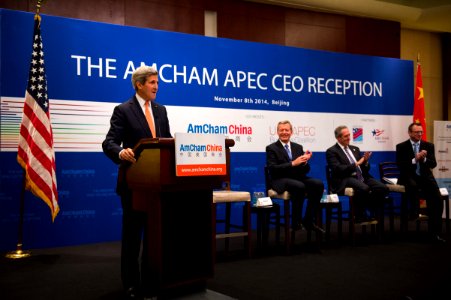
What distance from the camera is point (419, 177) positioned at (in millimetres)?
5238

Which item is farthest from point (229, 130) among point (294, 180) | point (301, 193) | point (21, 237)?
point (21, 237)

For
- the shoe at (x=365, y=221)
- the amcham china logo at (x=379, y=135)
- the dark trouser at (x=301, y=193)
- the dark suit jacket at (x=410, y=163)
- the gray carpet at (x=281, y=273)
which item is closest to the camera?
the gray carpet at (x=281, y=273)

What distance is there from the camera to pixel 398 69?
729 cm

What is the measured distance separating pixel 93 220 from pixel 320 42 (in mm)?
4693

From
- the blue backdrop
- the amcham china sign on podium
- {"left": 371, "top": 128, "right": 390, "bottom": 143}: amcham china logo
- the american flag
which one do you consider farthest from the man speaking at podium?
{"left": 371, "top": 128, "right": 390, "bottom": 143}: amcham china logo

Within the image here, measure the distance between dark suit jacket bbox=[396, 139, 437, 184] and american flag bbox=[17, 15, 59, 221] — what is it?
3.89 metres

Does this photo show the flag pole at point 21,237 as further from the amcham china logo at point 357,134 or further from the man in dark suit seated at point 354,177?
the amcham china logo at point 357,134

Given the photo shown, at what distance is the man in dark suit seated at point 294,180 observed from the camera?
4.48 metres

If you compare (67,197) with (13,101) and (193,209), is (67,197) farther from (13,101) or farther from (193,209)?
(193,209)

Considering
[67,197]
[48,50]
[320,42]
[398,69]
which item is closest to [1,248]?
[67,197]

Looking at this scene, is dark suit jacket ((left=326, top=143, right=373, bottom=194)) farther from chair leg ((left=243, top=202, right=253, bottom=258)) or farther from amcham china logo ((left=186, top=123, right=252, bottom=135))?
amcham china logo ((left=186, top=123, right=252, bottom=135))

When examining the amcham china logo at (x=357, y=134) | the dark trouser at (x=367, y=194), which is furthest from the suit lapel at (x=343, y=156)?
the amcham china logo at (x=357, y=134)

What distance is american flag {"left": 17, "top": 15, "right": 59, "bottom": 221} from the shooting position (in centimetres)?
431

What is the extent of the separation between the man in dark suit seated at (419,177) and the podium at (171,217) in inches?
128
